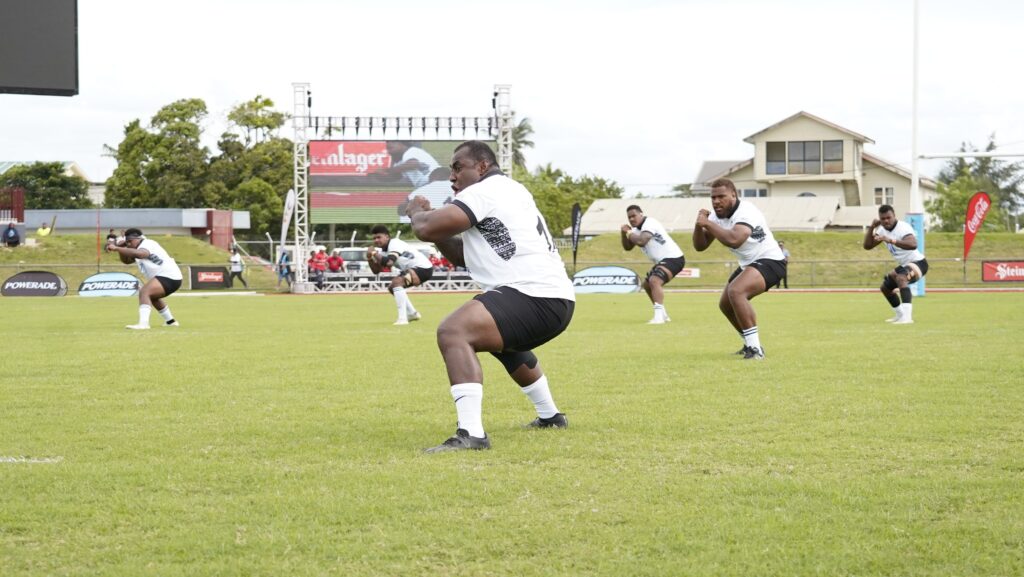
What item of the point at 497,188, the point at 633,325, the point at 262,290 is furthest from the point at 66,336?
the point at 262,290

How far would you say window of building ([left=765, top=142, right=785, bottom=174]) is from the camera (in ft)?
257

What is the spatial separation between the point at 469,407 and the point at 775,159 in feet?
242

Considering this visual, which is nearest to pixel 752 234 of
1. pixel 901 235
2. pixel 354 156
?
pixel 901 235

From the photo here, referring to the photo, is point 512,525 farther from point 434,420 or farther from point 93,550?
point 434,420

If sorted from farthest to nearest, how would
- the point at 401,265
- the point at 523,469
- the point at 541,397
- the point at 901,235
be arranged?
the point at 401,265 < the point at 901,235 < the point at 541,397 < the point at 523,469

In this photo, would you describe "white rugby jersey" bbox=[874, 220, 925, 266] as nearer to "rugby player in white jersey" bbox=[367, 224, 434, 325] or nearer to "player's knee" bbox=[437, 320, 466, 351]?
"rugby player in white jersey" bbox=[367, 224, 434, 325]

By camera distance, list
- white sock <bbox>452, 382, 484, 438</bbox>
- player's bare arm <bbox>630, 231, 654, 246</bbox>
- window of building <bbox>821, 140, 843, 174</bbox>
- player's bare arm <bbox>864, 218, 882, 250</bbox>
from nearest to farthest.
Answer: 1. white sock <bbox>452, 382, 484, 438</bbox>
2. player's bare arm <bbox>864, 218, 882, 250</bbox>
3. player's bare arm <bbox>630, 231, 654, 246</bbox>
4. window of building <bbox>821, 140, 843, 174</bbox>

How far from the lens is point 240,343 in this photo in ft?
57.4

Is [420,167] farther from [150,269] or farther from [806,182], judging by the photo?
[806,182]

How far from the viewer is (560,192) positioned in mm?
86312

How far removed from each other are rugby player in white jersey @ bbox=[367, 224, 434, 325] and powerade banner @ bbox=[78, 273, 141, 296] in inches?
820

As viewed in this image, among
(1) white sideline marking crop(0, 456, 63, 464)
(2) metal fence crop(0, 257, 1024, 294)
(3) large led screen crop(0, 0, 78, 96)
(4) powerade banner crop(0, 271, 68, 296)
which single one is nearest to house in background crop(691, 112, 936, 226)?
(2) metal fence crop(0, 257, 1024, 294)

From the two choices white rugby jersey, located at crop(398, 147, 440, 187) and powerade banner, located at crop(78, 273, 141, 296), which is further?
white rugby jersey, located at crop(398, 147, 440, 187)

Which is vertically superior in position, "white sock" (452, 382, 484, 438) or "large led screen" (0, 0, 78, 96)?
"large led screen" (0, 0, 78, 96)
